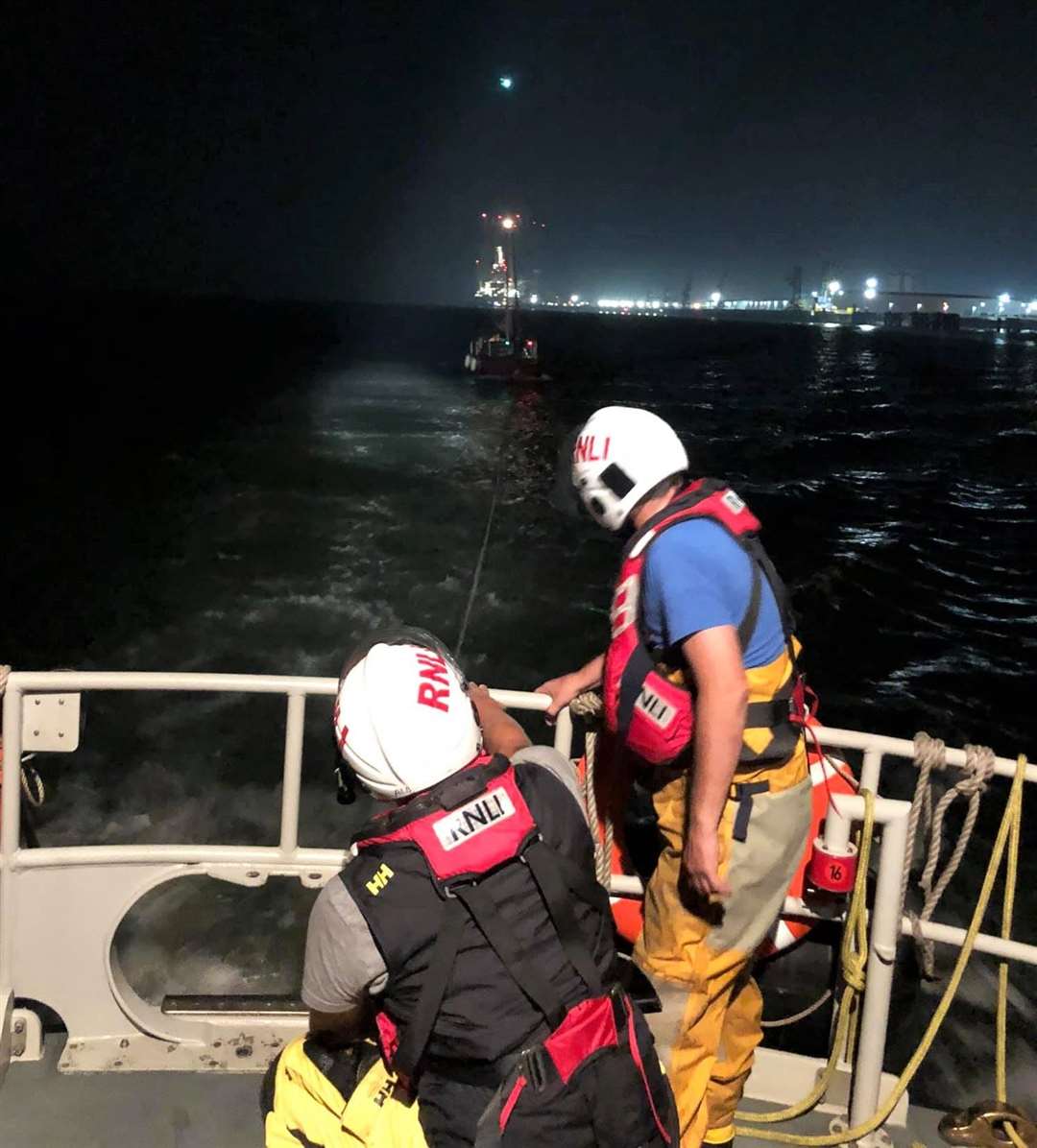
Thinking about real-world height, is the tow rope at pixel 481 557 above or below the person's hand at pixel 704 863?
below

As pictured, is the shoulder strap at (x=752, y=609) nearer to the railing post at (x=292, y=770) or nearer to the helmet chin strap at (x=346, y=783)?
the helmet chin strap at (x=346, y=783)

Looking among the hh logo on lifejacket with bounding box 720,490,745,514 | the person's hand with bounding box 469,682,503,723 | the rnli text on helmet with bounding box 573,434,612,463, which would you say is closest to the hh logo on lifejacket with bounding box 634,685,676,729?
the person's hand with bounding box 469,682,503,723

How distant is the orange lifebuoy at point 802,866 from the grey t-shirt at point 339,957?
4.53ft

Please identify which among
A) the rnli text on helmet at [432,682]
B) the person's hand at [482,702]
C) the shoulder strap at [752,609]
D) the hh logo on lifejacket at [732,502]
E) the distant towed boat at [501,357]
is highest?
the distant towed boat at [501,357]

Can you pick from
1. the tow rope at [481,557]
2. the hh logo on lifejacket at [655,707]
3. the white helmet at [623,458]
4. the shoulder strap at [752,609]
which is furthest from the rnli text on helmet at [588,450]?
the tow rope at [481,557]

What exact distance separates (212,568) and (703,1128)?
56.2ft

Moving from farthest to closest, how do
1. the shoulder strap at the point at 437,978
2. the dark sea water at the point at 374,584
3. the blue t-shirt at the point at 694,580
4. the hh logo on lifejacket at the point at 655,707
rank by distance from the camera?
1. the dark sea water at the point at 374,584
2. the hh logo on lifejacket at the point at 655,707
3. the blue t-shirt at the point at 694,580
4. the shoulder strap at the point at 437,978

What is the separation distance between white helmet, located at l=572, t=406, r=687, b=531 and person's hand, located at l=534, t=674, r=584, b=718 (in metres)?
0.67

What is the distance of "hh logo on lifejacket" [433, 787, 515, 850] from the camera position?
1.99 m

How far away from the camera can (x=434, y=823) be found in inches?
78.7

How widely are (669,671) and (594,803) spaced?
822 mm

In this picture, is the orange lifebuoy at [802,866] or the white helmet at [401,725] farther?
the orange lifebuoy at [802,866]

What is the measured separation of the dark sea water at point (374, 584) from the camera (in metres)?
8.99

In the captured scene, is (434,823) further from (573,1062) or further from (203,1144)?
(203,1144)
